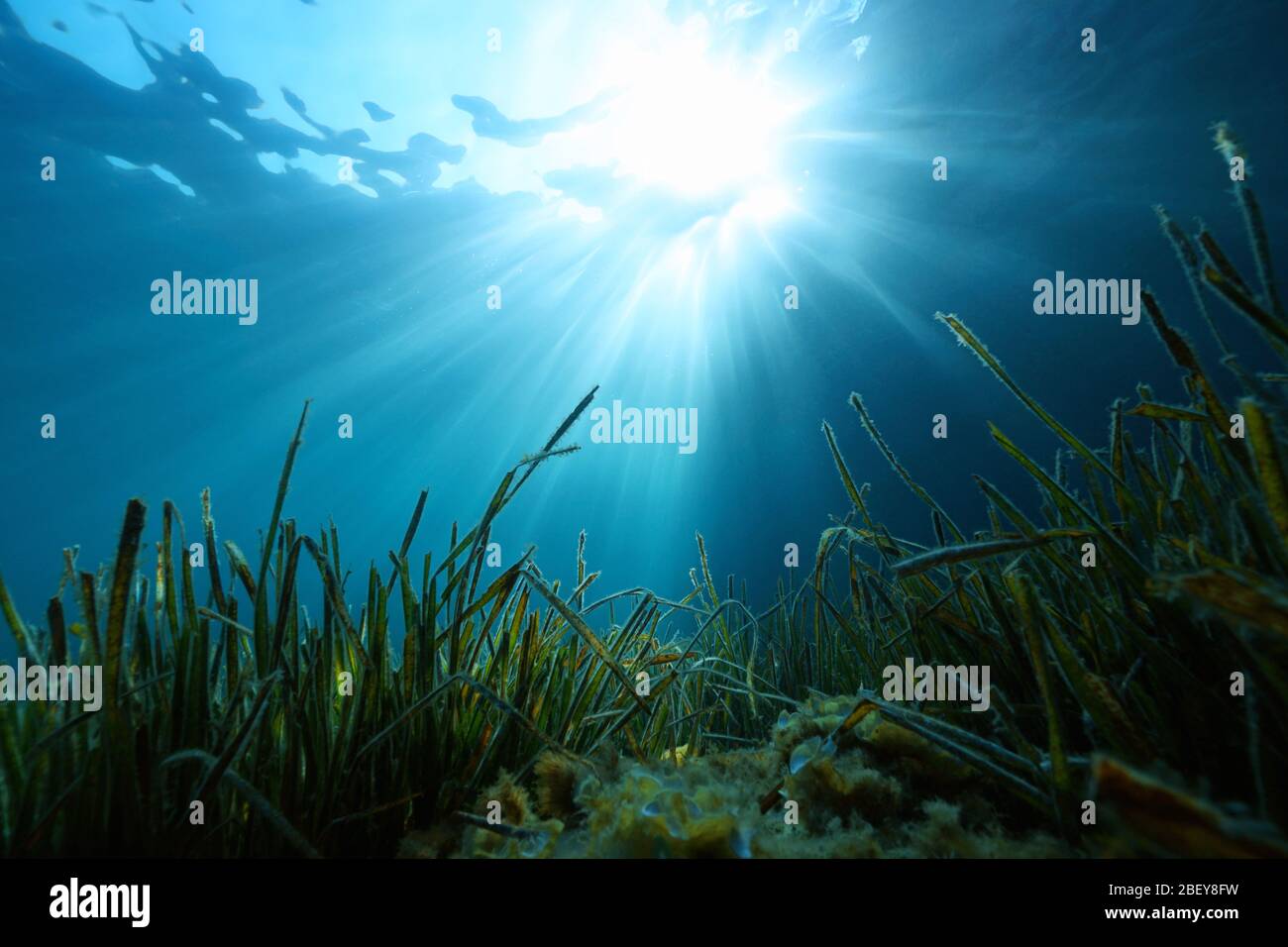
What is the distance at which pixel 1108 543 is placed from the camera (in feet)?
Result: 2.83

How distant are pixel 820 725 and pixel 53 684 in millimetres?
1518

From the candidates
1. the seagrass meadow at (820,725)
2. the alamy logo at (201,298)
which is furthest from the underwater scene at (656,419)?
the alamy logo at (201,298)

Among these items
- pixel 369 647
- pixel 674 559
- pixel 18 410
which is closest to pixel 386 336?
pixel 18 410

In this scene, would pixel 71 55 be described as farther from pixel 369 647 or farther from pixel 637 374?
pixel 369 647

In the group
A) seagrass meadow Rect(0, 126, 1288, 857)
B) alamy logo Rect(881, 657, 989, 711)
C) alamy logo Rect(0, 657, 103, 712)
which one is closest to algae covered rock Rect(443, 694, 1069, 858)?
seagrass meadow Rect(0, 126, 1288, 857)

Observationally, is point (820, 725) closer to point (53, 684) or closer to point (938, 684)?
point (938, 684)

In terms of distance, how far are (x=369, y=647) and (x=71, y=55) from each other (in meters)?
28.0

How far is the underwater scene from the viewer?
80cm

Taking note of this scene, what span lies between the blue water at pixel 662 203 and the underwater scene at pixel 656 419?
0.56 ft

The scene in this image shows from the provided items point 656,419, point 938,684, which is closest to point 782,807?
point 938,684
